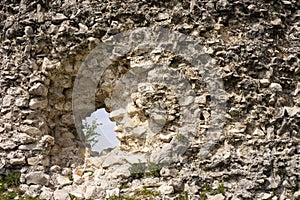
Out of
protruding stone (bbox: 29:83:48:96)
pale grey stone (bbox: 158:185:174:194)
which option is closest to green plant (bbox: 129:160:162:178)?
pale grey stone (bbox: 158:185:174:194)

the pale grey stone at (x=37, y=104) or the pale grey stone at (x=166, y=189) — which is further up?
the pale grey stone at (x=37, y=104)

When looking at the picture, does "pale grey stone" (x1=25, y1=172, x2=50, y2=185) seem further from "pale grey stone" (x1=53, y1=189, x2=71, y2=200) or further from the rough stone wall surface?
"pale grey stone" (x1=53, y1=189, x2=71, y2=200)

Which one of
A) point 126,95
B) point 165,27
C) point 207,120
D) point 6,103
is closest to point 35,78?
point 6,103

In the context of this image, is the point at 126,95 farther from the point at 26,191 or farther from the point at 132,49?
the point at 26,191

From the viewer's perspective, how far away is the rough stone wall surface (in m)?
6.16

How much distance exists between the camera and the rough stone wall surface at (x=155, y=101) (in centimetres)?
616

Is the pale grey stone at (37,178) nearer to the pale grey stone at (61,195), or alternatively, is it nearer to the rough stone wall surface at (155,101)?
the rough stone wall surface at (155,101)

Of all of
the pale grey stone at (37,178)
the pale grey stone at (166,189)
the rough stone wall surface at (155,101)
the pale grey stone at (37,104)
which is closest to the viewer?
the pale grey stone at (166,189)

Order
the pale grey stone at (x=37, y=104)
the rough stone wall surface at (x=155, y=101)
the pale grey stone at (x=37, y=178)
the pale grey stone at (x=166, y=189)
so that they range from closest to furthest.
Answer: the pale grey stone at (x=166, y=189) → the rough stone wall surface at (x=155, y=101) → the pale grey stone at (x=37, y=178) → the pale grey stone at (x=37, y=104)

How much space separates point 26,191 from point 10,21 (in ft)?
9.08

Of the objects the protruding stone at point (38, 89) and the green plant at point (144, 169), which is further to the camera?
the protruding stone at point (38, 89)

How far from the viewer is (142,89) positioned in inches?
258

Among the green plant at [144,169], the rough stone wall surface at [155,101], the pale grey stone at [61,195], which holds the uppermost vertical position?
the rough stone wall surface at [155,101]

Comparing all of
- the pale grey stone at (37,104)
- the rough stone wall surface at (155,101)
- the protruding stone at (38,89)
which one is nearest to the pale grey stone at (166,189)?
the rough stone wall surface at (155,101)
